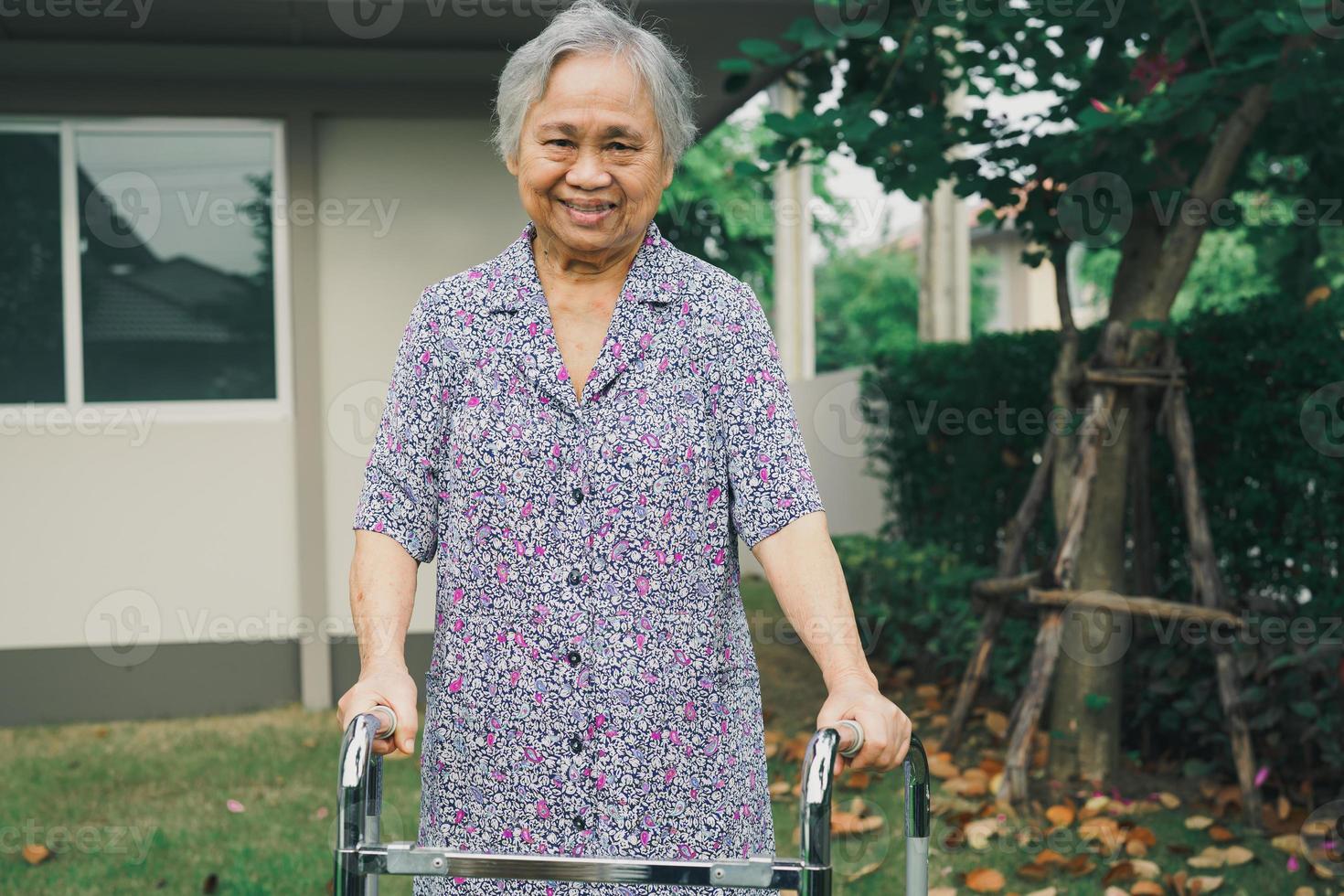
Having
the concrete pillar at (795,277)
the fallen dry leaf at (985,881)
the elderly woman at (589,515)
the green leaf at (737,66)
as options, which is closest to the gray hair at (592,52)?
the elderly woman at (589,515)

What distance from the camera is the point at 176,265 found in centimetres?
707

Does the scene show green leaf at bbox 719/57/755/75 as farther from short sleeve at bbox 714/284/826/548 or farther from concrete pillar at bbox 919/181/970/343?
concrete pillar at bbox 919/181/970/343

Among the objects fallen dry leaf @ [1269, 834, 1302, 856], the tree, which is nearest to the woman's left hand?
the tree

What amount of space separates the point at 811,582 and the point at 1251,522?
12.6 feet

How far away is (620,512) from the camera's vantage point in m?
1.99

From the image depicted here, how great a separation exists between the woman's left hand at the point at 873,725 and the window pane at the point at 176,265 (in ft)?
19.4

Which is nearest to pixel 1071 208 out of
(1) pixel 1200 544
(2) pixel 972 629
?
(1) pixel 1200 544

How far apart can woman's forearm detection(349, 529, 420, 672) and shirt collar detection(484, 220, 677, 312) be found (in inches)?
16.0

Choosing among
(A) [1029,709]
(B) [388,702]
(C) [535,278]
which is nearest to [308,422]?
(A) [1029,709]

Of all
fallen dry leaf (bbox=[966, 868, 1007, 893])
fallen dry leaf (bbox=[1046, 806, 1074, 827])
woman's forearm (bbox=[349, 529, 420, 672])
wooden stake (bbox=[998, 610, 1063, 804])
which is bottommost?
fallen dry leaf (bbox=[966, 868, 1007, 893])

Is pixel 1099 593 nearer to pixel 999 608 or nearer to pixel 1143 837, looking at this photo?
pixel 999 608

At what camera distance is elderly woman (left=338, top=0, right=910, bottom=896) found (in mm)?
1993

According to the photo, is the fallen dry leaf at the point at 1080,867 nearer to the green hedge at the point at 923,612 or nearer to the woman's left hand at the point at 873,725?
the green hedge at the point at 923,612

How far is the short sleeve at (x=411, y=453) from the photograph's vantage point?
80.1 inches
